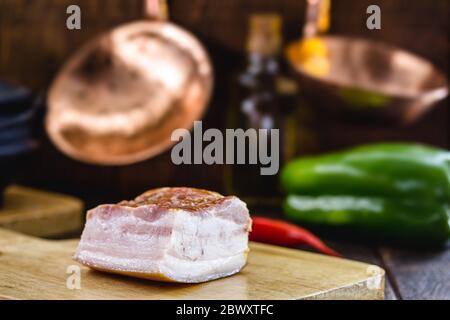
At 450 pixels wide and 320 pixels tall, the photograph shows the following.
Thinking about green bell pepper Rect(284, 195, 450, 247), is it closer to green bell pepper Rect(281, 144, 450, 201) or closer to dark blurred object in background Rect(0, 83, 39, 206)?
green bell pepper Rect(281, 144, 450, 201)

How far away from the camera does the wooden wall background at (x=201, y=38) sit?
2932 millimetres

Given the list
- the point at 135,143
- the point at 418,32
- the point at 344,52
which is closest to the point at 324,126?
the point at 344,52

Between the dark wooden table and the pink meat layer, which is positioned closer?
the pink meat layer

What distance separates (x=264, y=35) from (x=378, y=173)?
0.62 metres

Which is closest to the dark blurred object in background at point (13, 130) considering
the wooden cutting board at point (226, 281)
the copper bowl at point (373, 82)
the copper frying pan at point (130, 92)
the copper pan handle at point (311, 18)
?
the copper frying pan at point (130, 92)

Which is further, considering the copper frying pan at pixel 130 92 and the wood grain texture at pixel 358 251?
the copper frying pan at pixel 130 92

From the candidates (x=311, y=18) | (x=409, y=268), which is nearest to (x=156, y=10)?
(x=311, y=18)

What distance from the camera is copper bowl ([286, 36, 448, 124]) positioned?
2.72 metres

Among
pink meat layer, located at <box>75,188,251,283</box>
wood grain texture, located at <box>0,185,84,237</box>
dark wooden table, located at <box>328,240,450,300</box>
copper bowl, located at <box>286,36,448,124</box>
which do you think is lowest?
wood grain texture, located at <box>0,185,84,237</box>

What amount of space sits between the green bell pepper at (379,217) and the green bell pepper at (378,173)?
0.08 feet

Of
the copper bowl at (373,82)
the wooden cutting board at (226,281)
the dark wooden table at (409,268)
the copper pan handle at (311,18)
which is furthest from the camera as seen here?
the copper pan handle at (311,18)

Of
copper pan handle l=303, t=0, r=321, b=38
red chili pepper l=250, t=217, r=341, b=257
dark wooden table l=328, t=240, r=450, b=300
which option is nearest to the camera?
dark wooden table l=328, t=240, r=450, b=300

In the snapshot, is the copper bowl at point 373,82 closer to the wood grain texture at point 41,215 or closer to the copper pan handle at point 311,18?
the copper pan handle at point 311,18

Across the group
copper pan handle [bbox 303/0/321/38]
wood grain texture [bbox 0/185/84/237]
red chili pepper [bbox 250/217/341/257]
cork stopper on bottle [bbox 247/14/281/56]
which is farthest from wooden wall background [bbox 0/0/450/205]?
red chili pepper [bbox 250/217/341/257]
